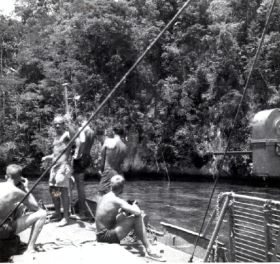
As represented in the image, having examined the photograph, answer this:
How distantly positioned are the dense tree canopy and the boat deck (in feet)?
72.3

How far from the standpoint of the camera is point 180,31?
33625mm

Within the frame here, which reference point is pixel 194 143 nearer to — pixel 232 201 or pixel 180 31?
pixel 180 31

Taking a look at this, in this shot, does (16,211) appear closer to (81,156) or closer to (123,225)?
(123,225)

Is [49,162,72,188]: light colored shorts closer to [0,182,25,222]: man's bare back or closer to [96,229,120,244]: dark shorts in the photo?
[96,229,120,244]: dark shorts

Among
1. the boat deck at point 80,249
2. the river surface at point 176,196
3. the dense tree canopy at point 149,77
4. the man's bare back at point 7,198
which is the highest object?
the dense tree canopy at point 149,77

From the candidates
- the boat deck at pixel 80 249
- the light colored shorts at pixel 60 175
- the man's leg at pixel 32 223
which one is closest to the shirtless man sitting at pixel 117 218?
the boat deck at pixel 80 249

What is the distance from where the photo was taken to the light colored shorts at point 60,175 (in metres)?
8.13

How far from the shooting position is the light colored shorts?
813 cm

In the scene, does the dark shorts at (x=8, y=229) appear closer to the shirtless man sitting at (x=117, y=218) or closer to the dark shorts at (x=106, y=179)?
the shirtless man sitting at (x=117, y=218)

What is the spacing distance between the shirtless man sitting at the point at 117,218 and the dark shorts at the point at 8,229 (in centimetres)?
112

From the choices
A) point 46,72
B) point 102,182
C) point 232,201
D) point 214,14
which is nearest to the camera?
point 232,201

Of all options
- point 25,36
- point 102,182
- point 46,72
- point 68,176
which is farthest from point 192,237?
point 25,36

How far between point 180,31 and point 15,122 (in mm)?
14248

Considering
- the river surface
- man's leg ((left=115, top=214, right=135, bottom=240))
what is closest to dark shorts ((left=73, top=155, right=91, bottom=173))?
man's leg ((left=115, top=214, right=135, bottom=240))
